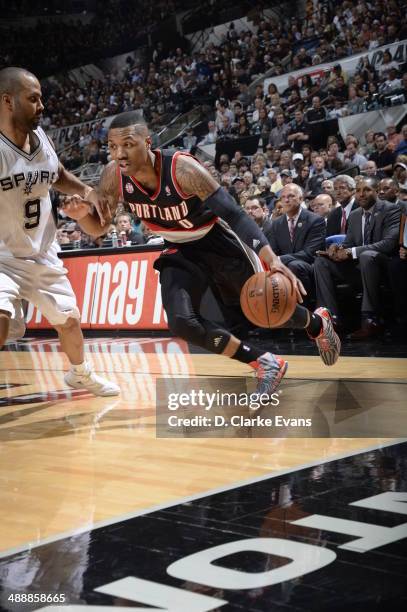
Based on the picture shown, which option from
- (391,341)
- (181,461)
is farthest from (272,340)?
(181,461)

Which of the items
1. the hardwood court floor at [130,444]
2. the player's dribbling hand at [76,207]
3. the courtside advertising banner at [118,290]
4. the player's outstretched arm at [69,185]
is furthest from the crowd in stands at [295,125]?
the player's dribbling hand at [76,207]

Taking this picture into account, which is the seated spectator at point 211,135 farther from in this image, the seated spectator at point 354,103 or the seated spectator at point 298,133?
the seated spectator at point 354,103

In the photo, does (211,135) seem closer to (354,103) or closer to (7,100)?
(354,103)

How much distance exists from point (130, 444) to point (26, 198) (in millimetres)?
1735

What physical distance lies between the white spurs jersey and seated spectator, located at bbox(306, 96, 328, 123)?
10.0 m

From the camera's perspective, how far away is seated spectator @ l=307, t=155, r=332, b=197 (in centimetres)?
1175

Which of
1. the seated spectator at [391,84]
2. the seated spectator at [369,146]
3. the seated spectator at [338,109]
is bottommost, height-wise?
the seated spectator at [369,146]

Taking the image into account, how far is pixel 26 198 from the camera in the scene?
4.79 m

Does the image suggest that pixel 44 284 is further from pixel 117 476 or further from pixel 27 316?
pixel 27 316

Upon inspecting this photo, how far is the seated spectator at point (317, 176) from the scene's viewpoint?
11.7 metres

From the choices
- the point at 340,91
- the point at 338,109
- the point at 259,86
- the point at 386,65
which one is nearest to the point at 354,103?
the point at 338,109

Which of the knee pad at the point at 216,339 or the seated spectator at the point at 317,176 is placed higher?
the seated spectator at the point at 317,176

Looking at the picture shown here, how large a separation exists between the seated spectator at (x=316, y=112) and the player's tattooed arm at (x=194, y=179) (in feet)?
32.8

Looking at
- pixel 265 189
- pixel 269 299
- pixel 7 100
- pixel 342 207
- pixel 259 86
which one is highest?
pixel 259 86
